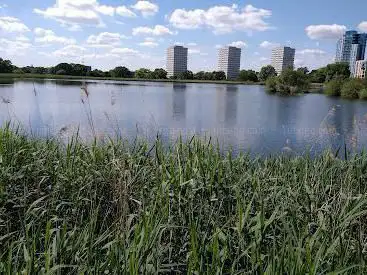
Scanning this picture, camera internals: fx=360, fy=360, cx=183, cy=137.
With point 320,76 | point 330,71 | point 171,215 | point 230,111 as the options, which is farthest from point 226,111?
point 330,71

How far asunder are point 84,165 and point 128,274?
2.50 metres

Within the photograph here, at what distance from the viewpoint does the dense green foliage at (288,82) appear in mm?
60781

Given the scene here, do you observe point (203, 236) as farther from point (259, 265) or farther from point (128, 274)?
point (128, 274)

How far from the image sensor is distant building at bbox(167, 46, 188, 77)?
154 m

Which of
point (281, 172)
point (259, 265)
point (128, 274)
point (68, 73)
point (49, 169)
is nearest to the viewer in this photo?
point (128, 274)

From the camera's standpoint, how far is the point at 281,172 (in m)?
5.18

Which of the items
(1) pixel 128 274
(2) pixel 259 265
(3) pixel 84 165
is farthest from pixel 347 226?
(3) pixel 84 165

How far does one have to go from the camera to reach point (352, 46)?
166750 mm

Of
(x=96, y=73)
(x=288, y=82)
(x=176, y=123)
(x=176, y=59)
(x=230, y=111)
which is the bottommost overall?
(x=230, y=111)

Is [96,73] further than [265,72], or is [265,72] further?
[265,72]

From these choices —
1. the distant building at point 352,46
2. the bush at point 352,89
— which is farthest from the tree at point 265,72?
the bush at point 352,89

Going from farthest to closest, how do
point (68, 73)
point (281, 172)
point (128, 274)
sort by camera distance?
1. point (68, 73)
2. point (281, 172)
3. point (128, 274)

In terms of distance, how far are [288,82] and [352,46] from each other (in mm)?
126041

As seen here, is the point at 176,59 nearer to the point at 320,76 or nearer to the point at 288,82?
the point at 320,76
